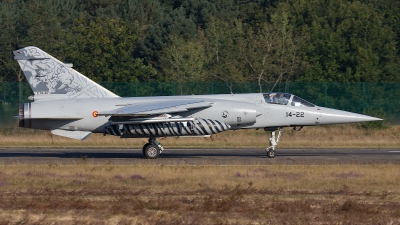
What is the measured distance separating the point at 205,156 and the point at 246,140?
7763mm

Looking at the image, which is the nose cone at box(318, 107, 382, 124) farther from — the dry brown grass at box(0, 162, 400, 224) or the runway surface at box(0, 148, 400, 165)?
the dry brown grass at box(0, 162, 400, 224)

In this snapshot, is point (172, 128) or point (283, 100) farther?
point (283, 100)

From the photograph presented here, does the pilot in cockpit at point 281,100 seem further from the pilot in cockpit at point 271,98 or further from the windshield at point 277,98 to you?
the pilot in cockpit at point 271,98

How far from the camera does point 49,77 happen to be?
80.3 feet

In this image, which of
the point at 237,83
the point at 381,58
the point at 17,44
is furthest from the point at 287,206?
the point at 17,44

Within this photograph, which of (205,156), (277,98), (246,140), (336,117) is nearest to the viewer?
(277,98)

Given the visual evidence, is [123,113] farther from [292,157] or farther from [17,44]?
[17,44]

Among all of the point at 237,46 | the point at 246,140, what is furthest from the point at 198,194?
the point at 237,46

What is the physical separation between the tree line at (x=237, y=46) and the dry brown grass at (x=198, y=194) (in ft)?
72.9

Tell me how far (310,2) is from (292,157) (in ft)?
120

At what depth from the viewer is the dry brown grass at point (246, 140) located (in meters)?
31.9

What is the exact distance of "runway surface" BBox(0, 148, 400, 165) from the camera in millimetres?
23641

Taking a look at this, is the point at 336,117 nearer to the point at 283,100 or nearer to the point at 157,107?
the point at 283,100

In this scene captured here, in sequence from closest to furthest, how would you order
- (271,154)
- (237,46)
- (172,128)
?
(172,128) → (271,154) → (237,46)
